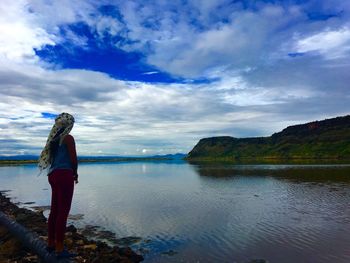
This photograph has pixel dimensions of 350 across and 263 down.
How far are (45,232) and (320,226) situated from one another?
19555mm

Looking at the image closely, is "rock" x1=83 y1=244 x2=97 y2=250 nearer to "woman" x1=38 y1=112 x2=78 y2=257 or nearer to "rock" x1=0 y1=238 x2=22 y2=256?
"rock" x1=0 y1=238 x2=22 y2=256

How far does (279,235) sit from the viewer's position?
23922mm

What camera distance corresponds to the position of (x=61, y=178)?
9.65m

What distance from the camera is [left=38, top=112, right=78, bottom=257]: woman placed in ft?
31.7

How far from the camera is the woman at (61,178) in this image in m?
9.67

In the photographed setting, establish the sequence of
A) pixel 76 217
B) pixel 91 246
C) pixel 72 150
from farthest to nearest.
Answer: pixel 76 217, pixel 91 246, pixel 72 150

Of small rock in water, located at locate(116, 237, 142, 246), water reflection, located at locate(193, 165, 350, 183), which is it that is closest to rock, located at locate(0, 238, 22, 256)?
small rock in water, located at locate(116, 237, 142, 246)

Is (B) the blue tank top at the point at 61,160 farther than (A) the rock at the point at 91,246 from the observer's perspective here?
No

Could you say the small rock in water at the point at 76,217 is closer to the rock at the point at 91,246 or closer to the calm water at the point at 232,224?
the calm water at the point at 232,224

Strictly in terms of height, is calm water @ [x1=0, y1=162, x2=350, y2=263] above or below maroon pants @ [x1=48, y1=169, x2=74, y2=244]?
below

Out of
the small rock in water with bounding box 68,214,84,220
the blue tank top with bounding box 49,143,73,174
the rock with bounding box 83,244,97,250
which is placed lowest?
the small rock in water with bounding box 68,214,84,220

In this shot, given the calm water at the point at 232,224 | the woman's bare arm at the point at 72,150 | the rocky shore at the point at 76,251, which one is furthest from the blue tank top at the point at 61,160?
the calm water at the point at 232,224

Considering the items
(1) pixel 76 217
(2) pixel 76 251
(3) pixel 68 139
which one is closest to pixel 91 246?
(2) pixel 76 251

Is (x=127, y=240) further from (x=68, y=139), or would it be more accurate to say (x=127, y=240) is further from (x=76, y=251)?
(x=68, y=139)
